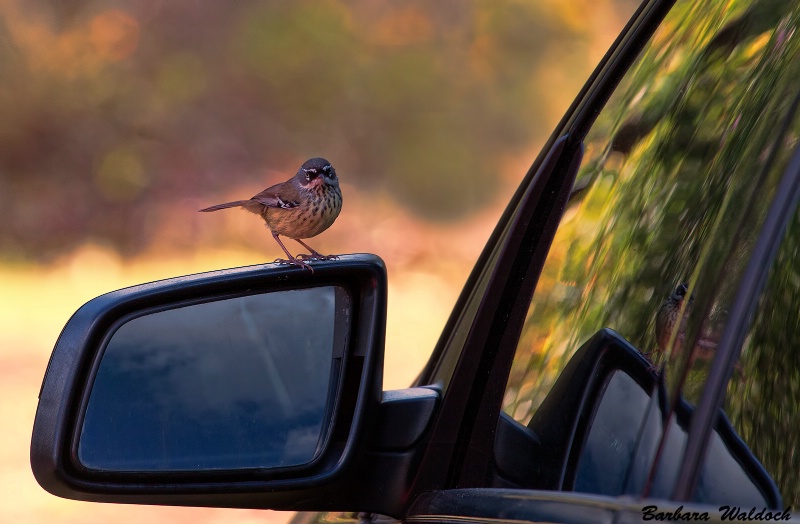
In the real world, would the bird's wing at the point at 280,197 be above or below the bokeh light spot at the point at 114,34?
below

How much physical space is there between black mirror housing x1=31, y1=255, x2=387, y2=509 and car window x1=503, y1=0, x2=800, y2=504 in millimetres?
290

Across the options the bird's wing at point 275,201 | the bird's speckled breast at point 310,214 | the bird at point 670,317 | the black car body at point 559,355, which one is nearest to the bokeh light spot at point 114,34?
the bird's wing at point 275,201

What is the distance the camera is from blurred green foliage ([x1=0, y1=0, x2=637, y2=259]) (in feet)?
62.3

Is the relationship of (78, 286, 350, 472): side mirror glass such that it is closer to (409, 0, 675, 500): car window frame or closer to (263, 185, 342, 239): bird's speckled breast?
(409, 0, 675, 500): car window frame

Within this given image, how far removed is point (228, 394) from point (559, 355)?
0.62 metres

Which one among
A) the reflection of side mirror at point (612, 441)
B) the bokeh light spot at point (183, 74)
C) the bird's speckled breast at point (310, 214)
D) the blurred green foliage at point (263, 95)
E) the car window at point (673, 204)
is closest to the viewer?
the reflection of side mirror at point (612, 441)

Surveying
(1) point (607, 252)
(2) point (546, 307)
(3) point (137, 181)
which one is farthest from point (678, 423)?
(3) point (137, 181)

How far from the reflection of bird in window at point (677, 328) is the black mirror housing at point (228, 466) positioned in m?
0.65

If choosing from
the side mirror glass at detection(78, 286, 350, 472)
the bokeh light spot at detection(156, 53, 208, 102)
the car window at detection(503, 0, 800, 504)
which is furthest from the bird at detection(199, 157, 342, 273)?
the bokeh light spot at detection(156, 53, 208, 102)

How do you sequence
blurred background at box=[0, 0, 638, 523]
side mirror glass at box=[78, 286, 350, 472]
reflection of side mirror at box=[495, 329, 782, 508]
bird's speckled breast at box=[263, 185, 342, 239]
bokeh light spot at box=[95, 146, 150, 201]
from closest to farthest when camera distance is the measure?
1. reflection of side mirror at box=[495, 329, 782, 508]
2. side mirror glass at box=[78, 286, 350, 472]
3. bird's speckled breast at box=[263, 185, 342, 239]
4. blurred background at box=[0, 0, 638, 523]
5. bokeh light spot at box=[95, 146, 150, 201]

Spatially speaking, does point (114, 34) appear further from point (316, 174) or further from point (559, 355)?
point (559, 355)

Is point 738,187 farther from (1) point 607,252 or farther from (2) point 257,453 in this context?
(2) point 257,453

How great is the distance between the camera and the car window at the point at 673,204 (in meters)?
1.49

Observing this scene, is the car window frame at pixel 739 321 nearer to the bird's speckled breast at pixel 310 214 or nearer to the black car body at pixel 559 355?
the black car body at pixel 559 355
